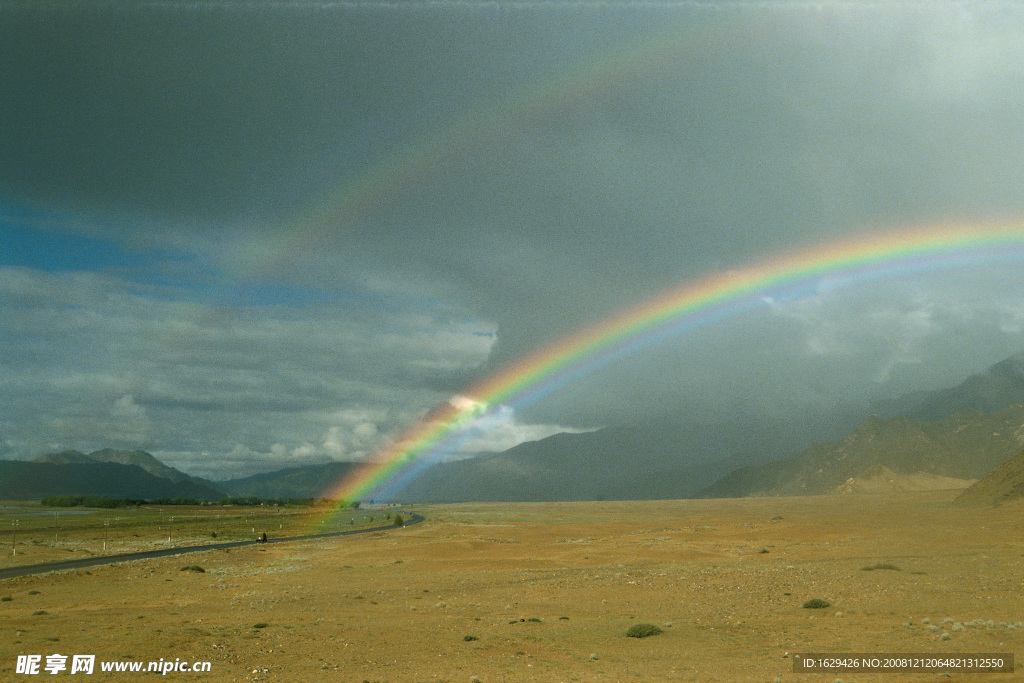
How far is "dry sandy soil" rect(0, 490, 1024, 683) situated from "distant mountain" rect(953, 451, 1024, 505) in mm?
37751

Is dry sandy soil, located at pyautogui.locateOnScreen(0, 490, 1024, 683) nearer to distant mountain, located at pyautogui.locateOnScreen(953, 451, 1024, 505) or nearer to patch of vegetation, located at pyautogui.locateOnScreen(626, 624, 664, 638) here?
patch of vegetation, located at pyautogui.locateOnScreen(626, 624, 664, 638)

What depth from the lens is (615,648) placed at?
22375mm

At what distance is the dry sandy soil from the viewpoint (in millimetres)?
19891

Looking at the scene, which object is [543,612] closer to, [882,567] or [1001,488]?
[882,567]

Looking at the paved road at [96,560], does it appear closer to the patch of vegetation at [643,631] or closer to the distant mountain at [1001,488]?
the patch of vegetation at [643,631]

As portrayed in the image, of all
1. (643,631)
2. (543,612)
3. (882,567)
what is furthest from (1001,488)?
(643,631)

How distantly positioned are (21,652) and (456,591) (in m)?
21.3

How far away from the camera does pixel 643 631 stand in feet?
78.7

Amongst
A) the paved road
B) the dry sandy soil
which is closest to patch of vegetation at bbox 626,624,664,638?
the dry sandy soil

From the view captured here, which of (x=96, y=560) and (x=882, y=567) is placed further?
(x=96, y=560)

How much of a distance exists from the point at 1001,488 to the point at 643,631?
304 feet

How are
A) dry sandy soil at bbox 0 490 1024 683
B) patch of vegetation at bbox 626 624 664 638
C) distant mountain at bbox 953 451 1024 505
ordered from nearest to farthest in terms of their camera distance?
dry sandy soil at bbox 0 490 1024 683 < patch of vegetation at bbox 626 624 664 638 < distant mountain at bbox 953 451 1024 505

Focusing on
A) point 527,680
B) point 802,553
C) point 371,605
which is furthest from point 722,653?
point 802,553

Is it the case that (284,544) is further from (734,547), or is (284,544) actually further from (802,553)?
(802,553)
